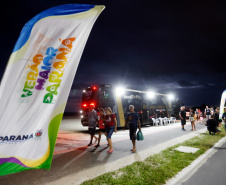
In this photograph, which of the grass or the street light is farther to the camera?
the street light

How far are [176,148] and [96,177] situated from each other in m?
4.47

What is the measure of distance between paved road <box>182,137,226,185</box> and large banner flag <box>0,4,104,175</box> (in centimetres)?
376

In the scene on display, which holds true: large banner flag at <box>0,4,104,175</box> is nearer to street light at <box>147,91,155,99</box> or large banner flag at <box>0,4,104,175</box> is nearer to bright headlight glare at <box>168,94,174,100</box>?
street light at <box>147,91,155,99</box>

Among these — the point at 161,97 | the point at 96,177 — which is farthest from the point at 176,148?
the point at 161,97

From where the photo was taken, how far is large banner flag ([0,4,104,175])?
1.43 m

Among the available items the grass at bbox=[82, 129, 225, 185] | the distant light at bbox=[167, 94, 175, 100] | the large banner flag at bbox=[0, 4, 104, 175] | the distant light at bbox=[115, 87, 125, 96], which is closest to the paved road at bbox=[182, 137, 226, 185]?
the grass at bbox=[82, 129, 225, 185]

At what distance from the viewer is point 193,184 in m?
3.83

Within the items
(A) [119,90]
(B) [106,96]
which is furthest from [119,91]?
(B) [106,96]

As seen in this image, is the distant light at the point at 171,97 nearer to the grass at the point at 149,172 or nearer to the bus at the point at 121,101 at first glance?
the bus at the point at 121,101

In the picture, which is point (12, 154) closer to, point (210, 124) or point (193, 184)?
point (193, 184)

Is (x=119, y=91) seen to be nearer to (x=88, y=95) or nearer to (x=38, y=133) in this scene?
(x=88, y=95)

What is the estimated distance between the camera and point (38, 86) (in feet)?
5.08

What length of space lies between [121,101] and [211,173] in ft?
32.7

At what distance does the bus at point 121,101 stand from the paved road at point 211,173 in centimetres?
823
